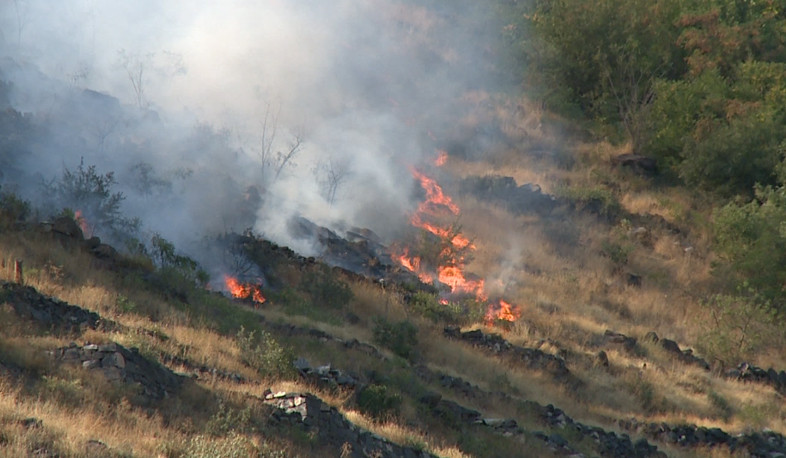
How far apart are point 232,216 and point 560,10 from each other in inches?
936

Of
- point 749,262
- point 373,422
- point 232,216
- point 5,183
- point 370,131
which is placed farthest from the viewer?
point 370,131

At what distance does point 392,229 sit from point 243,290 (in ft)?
30.3

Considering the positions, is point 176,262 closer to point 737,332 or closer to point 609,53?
point 737,332

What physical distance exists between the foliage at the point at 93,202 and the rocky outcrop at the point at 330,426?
9.79 m

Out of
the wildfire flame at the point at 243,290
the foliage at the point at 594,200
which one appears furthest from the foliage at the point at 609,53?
the wildfire flame at the point at 243,290

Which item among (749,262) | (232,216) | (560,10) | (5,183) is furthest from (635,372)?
(560,10)

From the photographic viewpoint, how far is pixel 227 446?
723 cm

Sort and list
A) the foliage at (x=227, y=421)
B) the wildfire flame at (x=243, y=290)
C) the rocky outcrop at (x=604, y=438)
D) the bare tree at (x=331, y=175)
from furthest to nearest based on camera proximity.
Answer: the bare tree at (x=331, y=175)
the wildfire flame at (x=243, y=290)
the rocky outcrop at (x=604, y=438)
the foliage at (x=227, y=421)

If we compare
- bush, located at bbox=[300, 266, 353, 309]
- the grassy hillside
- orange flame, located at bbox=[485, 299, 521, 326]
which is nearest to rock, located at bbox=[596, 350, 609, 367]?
the grassy hillside

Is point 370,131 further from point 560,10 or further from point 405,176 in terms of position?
point 560,10

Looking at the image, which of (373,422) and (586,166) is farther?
(586,166)

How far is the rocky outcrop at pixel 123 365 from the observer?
8977mm

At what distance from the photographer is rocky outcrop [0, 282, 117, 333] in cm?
1080

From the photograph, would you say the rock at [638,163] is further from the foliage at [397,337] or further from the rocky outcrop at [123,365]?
the rocky outcrop at [123,365]
